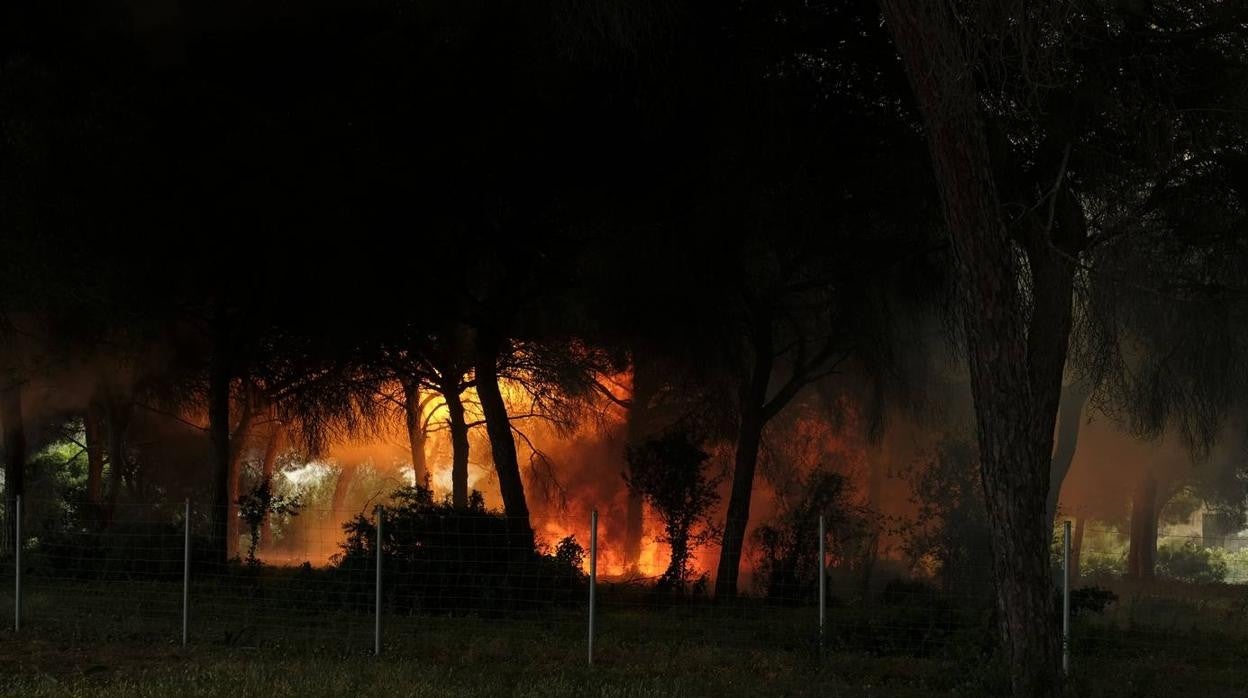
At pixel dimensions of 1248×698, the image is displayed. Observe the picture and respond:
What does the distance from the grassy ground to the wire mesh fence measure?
48 mm

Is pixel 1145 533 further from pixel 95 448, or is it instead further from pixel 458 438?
pixel 95 448

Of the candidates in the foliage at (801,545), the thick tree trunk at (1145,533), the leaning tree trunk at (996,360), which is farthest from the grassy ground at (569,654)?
the thick tree trunk at (1145,533)

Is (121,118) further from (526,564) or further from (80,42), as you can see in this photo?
(526,564)

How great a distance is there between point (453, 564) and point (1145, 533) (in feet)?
84.9

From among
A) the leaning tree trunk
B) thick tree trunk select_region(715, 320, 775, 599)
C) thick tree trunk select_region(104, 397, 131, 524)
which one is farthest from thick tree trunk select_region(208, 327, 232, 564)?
the leaning tree trunk

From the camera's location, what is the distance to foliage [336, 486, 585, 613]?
1616 cm

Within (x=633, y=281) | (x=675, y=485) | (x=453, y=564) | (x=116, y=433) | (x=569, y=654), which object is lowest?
(x=569, y=654)

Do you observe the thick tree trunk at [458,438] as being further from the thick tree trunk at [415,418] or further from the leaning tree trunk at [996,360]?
the leaning tree trunk at [996,360]

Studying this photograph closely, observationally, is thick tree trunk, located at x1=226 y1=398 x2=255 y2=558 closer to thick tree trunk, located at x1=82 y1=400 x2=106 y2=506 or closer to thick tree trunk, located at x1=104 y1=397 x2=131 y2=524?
thick tree trunk, located at x1=104 y1=397 x2=131 y2=524

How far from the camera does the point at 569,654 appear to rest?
12781 millimetres

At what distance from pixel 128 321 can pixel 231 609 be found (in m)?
6.36

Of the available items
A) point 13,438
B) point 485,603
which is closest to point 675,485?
point 485,603

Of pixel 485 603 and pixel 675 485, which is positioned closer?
pixel 485 603

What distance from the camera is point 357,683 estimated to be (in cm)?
1084
